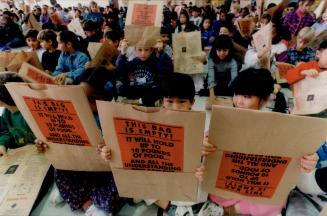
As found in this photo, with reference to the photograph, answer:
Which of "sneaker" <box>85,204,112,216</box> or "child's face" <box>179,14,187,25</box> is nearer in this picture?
"sneaker" <box>85,204,112,216</box>

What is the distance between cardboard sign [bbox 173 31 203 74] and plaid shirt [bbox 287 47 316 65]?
3.30ft

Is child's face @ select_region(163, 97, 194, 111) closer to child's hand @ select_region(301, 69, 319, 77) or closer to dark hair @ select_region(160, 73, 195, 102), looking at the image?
dark hair @ select_region(160, 73, 195, 102)

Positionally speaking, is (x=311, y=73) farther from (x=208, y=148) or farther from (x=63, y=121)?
(x=63, y=121)

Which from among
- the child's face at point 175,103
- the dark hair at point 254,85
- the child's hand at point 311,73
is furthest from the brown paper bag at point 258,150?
the child's hand at point 311,73

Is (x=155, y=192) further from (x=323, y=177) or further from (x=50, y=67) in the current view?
(x=50, y=67)

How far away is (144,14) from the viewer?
1776 mm

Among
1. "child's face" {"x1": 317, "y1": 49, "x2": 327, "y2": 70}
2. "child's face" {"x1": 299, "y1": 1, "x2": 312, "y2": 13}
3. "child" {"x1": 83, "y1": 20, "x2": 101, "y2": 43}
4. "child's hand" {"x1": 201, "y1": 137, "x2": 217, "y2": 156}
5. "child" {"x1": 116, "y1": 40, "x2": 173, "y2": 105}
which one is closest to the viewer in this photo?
"child's hand" {"x1": 201, "y1": 137, "x2": 217, "y2": 156}

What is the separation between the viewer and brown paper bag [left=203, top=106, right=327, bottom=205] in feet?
2.26

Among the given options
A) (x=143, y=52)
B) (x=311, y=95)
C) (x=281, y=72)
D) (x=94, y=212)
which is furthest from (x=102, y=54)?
(x=281, y=72)

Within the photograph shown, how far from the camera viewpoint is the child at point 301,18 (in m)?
3.50

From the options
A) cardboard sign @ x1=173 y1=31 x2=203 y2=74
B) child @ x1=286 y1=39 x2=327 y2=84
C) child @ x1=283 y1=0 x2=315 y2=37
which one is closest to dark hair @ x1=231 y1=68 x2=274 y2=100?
child @ x1=286 y1=39 x2=327 y2=84

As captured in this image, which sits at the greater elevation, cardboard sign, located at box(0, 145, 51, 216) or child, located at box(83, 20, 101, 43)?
child, located at box(83, 20, 101, 43)

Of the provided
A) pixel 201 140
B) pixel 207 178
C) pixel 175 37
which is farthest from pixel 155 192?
pixel 175 37

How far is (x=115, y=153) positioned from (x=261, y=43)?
1.60 meters
